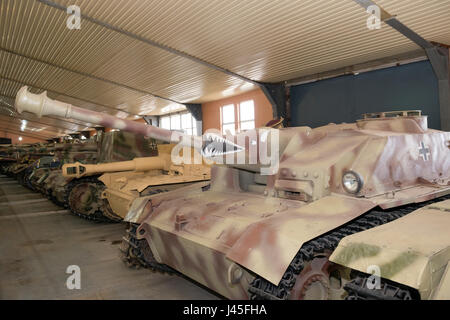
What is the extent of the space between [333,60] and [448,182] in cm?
756

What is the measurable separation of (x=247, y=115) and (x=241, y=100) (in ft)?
2.57

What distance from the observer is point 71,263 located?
7.11 metres

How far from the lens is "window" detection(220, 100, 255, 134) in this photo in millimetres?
17422

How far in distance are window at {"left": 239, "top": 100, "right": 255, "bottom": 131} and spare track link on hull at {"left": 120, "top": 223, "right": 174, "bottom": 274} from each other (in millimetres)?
11730

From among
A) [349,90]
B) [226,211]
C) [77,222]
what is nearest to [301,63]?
[349,90]

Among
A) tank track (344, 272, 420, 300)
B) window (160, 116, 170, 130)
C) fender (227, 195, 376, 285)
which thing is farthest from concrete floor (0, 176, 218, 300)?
window (160, 116, 170, 130)

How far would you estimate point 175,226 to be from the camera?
5008 millimetres

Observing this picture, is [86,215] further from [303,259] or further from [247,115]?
[247,115]

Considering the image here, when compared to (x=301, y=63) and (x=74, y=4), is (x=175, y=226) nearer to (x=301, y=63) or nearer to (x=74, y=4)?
(x=74, y=4)

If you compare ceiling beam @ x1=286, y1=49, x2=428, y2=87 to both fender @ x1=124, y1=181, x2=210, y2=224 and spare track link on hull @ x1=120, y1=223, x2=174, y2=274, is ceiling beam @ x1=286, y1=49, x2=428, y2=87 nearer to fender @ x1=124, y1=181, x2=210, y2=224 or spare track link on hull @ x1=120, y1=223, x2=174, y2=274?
fender @ x1=124, y1=181, x2=210, y2=224

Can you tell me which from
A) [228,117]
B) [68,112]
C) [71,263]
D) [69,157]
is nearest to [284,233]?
[68,112]

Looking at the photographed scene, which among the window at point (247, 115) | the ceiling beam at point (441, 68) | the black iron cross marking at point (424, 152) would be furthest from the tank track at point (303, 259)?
the window at point (247, 115)

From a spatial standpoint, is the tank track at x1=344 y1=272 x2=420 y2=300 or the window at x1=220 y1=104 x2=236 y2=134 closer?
the tank track at x1=344 y1=272 x2=420 y2=300

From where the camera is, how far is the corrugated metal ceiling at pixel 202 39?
9.23 m
